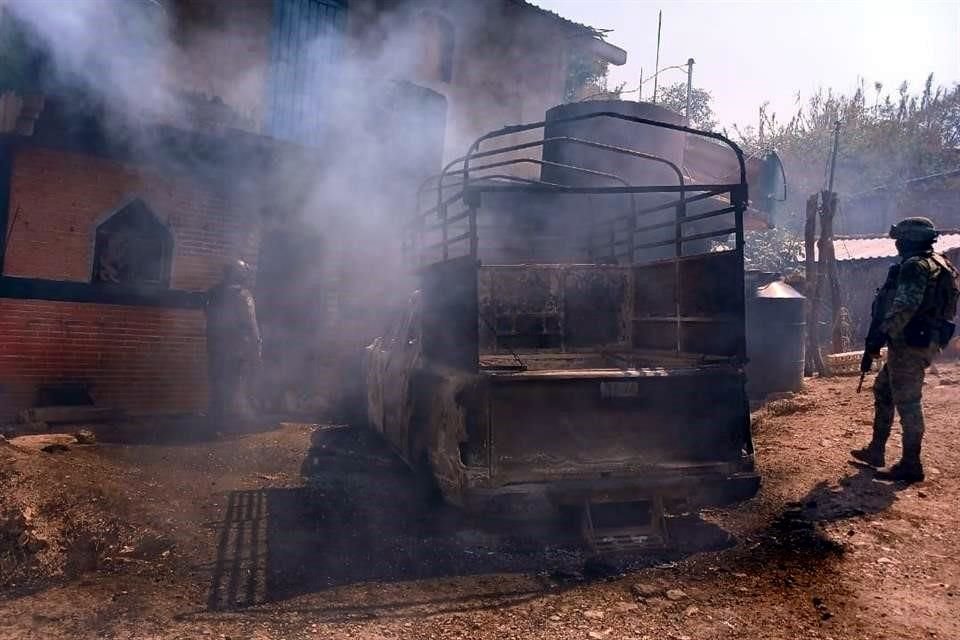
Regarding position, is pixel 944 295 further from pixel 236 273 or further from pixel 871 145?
pixel 871 145

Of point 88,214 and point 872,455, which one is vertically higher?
point 88,214

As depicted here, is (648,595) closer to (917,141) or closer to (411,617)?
(411,617)

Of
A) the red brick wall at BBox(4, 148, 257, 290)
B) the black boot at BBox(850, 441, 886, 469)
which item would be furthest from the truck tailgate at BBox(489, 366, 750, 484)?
the red brick wall at BBox(4, 148, 257, 290)

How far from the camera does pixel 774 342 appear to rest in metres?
8.92

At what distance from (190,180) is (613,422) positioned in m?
6.77

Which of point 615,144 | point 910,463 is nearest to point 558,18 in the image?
point 615,144

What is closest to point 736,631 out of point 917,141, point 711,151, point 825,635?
point 825,635

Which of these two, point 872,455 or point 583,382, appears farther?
point 872,455

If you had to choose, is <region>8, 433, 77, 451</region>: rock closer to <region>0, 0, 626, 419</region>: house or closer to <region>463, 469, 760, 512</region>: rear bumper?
<region>0, 0, 626, 419</region>: house

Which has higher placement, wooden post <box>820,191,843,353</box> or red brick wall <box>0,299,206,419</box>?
wooden post <box>820,191,843,353</box>

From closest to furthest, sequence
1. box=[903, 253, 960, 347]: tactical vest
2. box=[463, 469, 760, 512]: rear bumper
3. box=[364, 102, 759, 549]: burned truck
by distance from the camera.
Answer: box=[463, 469, 760, 512]: rear bumper, box=[364, 102, 759, 549]: burned truck, box=[903, 253, 960, 347]: tactical vest

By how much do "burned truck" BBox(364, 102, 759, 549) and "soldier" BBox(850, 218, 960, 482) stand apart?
1.47 m

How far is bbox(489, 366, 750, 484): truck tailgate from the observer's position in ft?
13.4

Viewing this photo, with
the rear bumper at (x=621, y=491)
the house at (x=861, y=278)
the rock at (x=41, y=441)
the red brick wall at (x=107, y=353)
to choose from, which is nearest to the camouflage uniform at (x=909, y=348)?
the rear bumper at (x=621, y=491)
